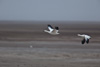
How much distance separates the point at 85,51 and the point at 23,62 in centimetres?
729

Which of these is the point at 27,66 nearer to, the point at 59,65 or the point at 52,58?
the point at 59,65

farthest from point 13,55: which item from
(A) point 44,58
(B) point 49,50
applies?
(B) point 49,50

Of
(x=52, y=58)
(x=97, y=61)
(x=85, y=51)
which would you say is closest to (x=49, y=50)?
(x=85, y=51)

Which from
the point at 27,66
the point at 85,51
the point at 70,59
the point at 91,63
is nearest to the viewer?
the point at 27,66

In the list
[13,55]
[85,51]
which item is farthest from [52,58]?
[85,51]

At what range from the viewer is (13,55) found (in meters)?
26.9

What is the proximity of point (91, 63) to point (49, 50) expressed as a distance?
7417 mm

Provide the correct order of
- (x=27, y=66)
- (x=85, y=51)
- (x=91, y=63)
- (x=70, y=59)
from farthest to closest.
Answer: (x=85, y=51) < (x=70, y=59) < (x=91, y=63) < (x=27, y=66)

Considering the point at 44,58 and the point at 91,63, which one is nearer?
the point at 91,63

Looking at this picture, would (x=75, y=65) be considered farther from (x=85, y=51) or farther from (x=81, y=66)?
(x=85, y=51)

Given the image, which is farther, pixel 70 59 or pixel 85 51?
pixel 85 51

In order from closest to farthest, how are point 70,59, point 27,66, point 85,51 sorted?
point 27,66
point 70,59
point 85,51

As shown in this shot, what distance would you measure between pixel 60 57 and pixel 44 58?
Result: 1.16m

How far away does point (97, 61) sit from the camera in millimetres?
24391
